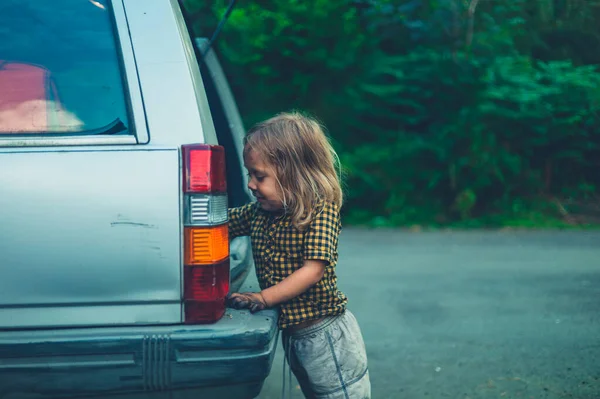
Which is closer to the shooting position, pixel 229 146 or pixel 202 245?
pixel 202 245

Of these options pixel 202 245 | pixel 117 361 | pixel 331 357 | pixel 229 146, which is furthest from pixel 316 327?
pixel 229 146

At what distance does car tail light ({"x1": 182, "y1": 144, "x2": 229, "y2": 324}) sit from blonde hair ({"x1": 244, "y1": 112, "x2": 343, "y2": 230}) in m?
0.28

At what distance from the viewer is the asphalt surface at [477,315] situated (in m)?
3.89

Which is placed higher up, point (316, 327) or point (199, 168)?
point (199, 168)

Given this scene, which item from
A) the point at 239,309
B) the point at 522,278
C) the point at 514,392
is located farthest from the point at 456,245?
the point at 239,309

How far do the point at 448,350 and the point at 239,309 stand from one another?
2385 millimetres

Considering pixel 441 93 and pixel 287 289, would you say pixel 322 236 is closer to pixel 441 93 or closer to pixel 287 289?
pixel 287 289

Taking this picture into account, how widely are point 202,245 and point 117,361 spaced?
41 cm

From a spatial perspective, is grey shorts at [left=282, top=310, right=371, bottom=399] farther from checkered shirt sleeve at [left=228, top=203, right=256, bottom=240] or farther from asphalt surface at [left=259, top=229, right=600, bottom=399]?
asphalt surface at [left=259, top=229, right=600, bottom=399]

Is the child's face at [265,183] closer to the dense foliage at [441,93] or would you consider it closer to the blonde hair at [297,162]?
the blonde hair at [297,162]

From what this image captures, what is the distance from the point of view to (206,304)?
219 cm

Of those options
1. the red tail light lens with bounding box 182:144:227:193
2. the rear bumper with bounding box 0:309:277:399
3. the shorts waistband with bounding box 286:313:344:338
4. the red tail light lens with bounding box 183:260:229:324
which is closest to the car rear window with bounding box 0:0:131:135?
the red tail light lens with bounding box 182:144:227:193

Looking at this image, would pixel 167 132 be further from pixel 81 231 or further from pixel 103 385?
pixel 103 385

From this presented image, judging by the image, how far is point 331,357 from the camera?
2.51 m
